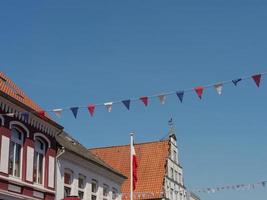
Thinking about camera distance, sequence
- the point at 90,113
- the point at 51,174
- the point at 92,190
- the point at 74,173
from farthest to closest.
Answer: the point at 92,190
the point at 74,173
the point at 51,174
the point at 90,113

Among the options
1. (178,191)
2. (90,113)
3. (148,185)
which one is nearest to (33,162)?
(90,113)

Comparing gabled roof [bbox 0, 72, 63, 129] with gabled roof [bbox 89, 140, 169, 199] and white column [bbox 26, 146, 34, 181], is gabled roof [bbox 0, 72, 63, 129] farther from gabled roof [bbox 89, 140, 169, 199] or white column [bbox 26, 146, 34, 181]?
gabled roof [bbox 89, 140, 169, 199]

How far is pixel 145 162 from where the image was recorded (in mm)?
55594

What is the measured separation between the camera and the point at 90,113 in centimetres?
2091

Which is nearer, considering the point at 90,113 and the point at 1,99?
the point at 90,113

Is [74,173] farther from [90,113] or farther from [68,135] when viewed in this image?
[90,113]

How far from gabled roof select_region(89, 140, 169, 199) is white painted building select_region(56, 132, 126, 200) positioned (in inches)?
569

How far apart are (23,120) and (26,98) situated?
3504mm

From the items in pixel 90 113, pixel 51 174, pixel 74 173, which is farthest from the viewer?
pixel 74 173

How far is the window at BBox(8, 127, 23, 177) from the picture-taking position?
82.2ft

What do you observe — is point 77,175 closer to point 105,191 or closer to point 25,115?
point 105,191

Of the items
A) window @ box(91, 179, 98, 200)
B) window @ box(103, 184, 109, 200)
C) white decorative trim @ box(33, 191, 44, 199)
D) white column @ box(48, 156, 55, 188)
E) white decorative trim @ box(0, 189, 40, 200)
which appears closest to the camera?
white decorative trim @ box(0, 189, 40, 200)

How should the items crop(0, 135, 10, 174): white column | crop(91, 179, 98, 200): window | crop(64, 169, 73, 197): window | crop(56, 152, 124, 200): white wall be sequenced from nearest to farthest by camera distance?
crop(0, 135, 10, 174): white column
crop(56, 152, 124, 200): white wall
crop(64, 169, 73, 197): window
crop(91, 179, 98, 200): window

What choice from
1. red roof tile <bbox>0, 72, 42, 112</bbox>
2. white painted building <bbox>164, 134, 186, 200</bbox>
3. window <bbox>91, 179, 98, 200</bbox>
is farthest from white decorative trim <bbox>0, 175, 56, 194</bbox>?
white painted building <bbox>164, 134, 186, 200</bbox>
